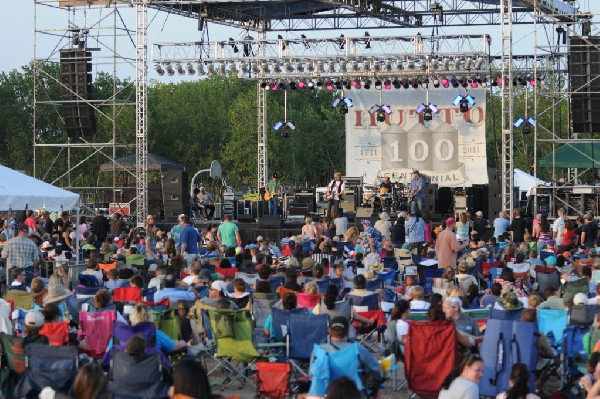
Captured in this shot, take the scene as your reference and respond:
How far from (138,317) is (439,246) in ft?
25.8

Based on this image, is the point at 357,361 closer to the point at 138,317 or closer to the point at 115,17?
the point at 138,317

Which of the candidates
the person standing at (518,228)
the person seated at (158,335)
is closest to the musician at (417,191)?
the person standing at (518,228)

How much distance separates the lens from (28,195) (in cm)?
1664

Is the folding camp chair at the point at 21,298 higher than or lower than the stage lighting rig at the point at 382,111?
lower

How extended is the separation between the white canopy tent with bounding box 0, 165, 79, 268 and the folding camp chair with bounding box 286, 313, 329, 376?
6983 mm

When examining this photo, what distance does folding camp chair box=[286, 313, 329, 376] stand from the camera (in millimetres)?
10117

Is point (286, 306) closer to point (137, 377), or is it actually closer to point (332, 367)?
point (332, 367)

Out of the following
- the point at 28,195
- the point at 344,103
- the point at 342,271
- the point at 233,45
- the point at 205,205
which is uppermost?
the point at 233,45

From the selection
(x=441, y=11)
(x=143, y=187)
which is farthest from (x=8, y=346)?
(x=441, y=11)

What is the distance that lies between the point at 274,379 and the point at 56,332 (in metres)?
1.69

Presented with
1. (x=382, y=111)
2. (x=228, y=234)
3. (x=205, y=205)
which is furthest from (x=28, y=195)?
(x=382, y=111)

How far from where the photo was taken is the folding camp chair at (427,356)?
366 inches

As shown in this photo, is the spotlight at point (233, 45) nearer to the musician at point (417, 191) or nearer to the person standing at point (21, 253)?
the musician at point (417, 191)

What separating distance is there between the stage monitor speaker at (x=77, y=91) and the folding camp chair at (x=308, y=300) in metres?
18.3
